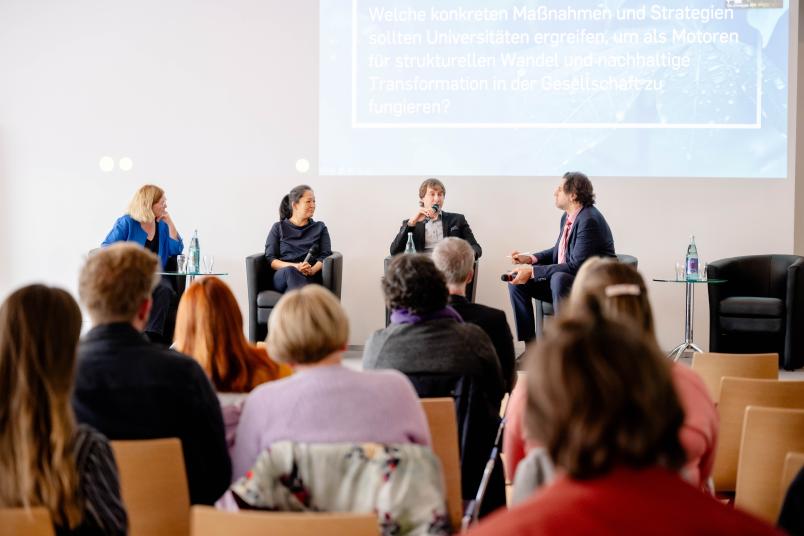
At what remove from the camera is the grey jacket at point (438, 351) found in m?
2.79

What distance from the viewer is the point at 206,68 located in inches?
290

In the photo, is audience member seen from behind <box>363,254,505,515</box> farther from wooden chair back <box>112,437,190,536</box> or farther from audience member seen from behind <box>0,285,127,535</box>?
audience member seen from behind <box>0,285,127,535</box>

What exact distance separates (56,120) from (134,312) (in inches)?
231

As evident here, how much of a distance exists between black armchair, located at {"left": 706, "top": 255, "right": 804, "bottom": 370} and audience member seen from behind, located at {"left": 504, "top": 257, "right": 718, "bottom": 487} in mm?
4412

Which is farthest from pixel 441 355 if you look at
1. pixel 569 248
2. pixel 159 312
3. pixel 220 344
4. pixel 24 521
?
pixel 159 312

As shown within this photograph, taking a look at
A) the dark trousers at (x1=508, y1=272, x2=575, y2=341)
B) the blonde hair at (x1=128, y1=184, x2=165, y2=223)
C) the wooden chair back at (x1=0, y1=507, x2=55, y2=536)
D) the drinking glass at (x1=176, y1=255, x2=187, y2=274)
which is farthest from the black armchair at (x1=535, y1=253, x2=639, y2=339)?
the wooden chair back at (x1=0, y1=507, x2=55, y2=536)

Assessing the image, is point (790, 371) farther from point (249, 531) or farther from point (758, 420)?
point (249, 531)

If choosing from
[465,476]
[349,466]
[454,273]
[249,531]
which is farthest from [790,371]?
[249,531]

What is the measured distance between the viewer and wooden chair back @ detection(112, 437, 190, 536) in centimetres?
196

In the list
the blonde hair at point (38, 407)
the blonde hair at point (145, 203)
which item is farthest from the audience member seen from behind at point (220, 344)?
the blonde hair at point (145, 203)

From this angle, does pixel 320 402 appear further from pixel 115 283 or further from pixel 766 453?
pixel 766 453

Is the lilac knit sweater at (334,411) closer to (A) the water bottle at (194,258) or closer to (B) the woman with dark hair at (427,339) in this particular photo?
(B) the woman with dark hair at (427,339)

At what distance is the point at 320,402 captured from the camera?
78.1 inches

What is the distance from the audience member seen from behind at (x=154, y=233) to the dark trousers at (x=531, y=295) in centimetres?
242
